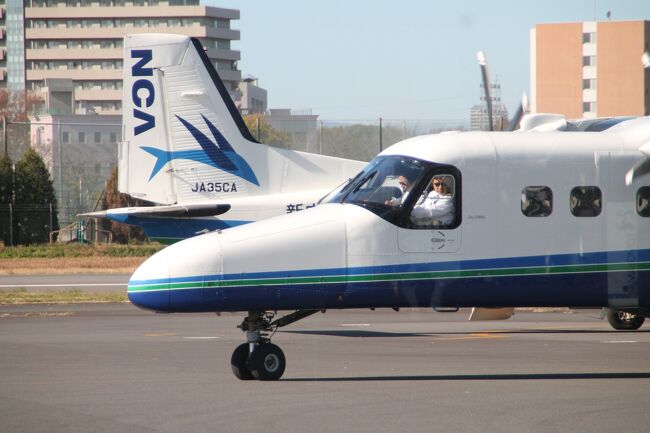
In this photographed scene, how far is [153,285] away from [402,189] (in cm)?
312

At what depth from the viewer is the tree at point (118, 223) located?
A: 189 ft

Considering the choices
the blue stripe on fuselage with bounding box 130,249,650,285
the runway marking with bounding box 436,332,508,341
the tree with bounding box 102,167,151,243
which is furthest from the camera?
the tree with bounding box 102,167,151,243

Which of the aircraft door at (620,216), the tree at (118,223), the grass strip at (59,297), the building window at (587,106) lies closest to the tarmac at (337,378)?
the aircraft door at (620,216)

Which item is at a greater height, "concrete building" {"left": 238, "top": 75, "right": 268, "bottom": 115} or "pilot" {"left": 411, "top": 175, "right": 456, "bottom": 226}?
"concrete building" {"left": 238, "top": 75, "right": 268, "bottom": 115}

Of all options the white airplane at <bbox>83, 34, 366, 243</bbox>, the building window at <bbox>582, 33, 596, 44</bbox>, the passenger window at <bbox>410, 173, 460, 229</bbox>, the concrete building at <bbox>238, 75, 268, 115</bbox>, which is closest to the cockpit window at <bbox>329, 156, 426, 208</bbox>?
the passenger window at <bbox>410, 173, 460, 229</bbox>

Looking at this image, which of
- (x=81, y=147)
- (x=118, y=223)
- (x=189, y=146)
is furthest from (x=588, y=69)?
(x=81, y=147)

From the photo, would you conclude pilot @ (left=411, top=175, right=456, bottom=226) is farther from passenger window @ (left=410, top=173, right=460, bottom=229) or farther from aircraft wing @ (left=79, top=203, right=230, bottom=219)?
aircraft wing @ (left=79, top=203, right=230, bottom=219)

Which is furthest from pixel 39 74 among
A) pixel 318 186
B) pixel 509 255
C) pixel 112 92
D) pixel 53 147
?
pixel 509 255

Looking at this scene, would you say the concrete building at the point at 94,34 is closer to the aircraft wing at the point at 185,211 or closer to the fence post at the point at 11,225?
the fence post at the point at 11,225

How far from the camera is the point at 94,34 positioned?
15150 centimetres

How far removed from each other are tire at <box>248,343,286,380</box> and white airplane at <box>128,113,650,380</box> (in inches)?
0.5

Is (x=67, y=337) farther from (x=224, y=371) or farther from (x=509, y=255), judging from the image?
(x=509, y=255)

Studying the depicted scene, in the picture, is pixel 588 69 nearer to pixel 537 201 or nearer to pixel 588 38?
pixel 588 38

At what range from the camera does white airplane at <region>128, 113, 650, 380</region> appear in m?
12.1
